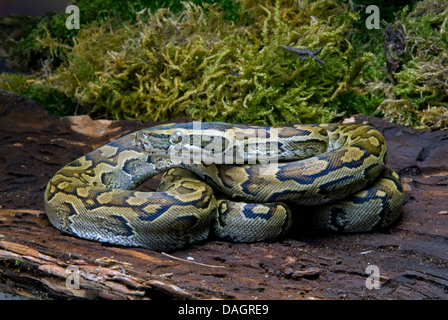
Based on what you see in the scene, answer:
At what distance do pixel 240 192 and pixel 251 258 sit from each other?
892 millimetres

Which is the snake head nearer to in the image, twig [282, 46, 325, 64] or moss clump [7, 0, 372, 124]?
moss clump [7, 0, 372, 124]

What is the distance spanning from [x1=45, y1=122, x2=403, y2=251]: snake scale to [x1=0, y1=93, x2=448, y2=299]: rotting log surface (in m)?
0.18

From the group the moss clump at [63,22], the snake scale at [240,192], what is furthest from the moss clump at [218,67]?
the snake scale at [240,192]

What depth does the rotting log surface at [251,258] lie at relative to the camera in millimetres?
3709

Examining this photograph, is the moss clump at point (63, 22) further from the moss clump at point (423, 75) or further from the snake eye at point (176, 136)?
the snake eye at point (176, 136)

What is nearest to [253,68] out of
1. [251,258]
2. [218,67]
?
[218,67]

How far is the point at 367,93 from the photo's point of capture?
7.44m

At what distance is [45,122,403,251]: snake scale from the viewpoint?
4.74m

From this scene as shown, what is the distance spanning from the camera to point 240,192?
513cm

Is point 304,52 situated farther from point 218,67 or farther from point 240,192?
point 240,192

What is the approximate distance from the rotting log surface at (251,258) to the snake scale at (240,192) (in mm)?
177

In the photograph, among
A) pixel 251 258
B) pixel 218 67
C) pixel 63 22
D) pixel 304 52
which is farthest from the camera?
pixel 63 22
